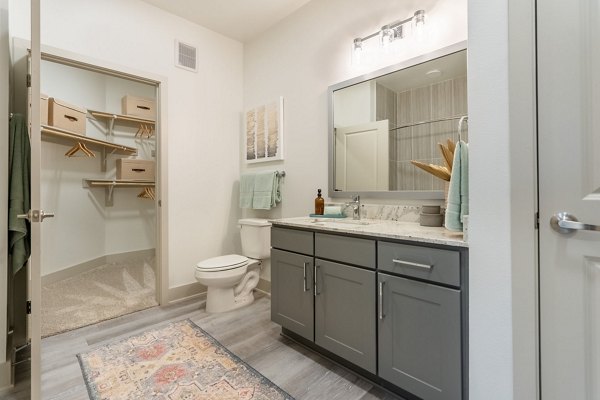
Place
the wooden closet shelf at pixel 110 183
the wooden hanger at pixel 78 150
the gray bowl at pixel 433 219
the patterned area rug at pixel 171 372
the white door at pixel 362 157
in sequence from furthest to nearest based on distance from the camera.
Result: the wooden closet shelf at pixel 110 183 → the wooden hanger at pixel 78 150 → the white door at pixel 362 157 → the gray bowl at pixel 433 219 → the patterned area rug at pixel 171 372

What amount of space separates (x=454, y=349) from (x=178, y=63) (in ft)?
9.95

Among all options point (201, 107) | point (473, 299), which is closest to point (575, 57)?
point (473, 299)

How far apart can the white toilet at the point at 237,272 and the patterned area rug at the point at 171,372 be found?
0.43 meters

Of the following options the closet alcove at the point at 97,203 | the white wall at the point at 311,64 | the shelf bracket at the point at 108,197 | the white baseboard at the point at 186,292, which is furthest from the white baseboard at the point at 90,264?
the white wall at the point at 311,64

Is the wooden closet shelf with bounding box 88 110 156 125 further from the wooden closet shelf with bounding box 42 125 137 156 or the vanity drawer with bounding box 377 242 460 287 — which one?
the vanity drawer with bounding box 377 242 460 287

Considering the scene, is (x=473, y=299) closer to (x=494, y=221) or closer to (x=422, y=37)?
(x=494, y=221)

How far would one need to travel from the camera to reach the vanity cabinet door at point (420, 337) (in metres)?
1.16

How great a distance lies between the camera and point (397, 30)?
6.08 ft

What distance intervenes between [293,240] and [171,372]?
1032mm

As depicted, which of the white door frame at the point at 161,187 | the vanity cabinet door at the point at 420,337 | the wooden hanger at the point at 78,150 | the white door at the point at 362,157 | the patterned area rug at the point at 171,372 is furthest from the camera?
the wooden hanger at the point at 78,150

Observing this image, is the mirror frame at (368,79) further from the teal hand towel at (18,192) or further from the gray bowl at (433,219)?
the teal hand towel at (18,192)

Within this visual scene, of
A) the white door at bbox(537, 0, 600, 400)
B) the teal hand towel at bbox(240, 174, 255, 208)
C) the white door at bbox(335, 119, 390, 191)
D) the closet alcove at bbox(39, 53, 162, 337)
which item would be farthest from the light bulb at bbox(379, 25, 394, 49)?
the closet alcove at bbox(39, 53, 162, 337)

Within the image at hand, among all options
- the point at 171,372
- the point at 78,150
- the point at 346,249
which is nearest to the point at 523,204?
the point at 346,249

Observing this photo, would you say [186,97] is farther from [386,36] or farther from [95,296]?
[95,296]
